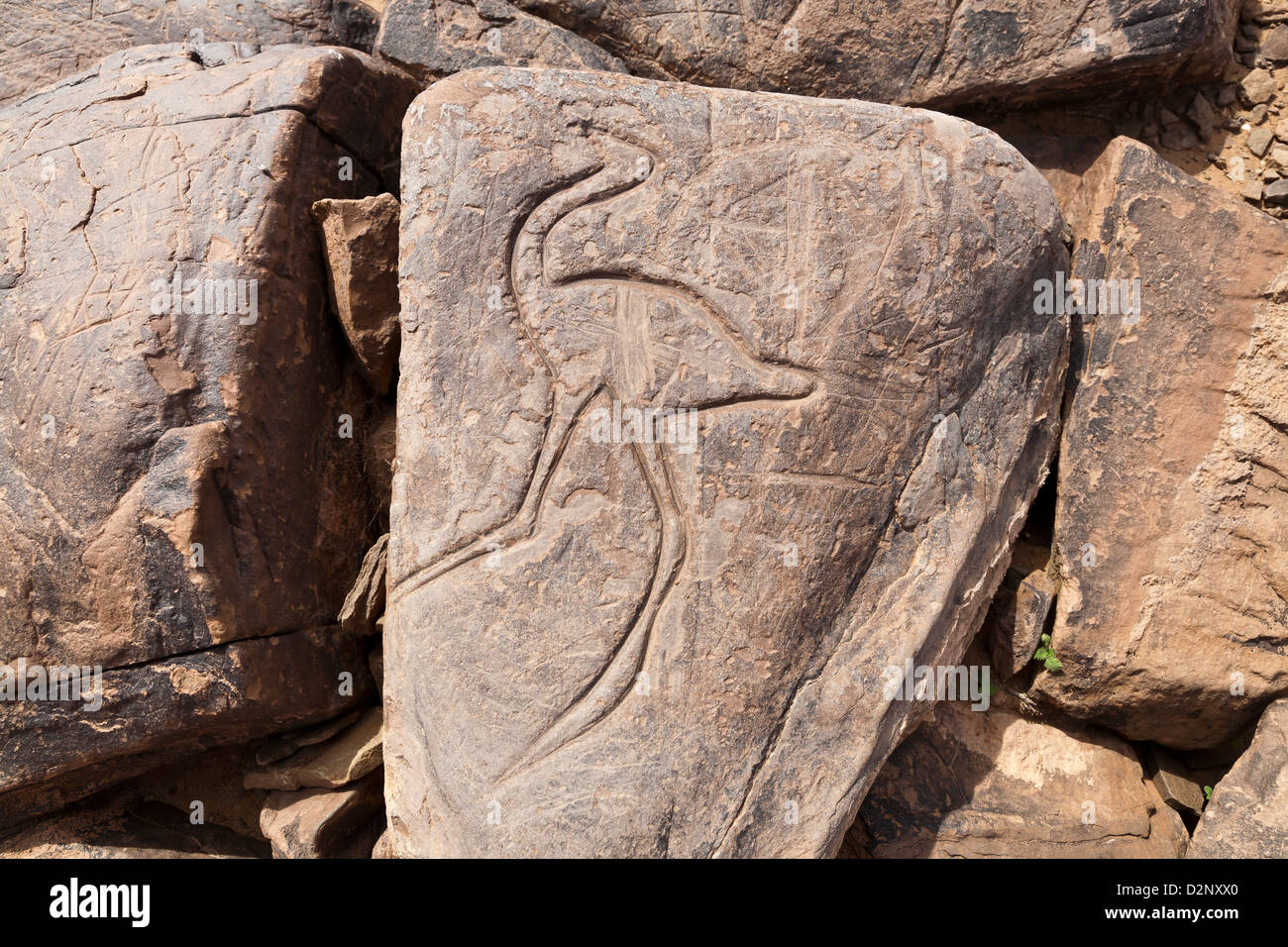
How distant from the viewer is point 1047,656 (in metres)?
2.85

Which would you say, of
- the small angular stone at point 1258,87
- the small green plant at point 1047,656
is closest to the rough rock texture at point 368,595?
the small green plant at point 1047,656

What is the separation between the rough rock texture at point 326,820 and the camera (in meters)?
2.76

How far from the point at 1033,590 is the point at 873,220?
4.41 feet

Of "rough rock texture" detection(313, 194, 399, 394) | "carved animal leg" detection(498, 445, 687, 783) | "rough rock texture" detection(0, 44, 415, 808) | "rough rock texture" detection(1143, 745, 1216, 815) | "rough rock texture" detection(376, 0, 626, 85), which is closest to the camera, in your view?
"carved animal leg" detection(498, 445, 687, 783)

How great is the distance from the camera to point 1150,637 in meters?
2.75

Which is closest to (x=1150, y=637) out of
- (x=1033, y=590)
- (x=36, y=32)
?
(x=1033, y=590)

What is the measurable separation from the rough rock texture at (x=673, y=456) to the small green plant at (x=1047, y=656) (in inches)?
18.0

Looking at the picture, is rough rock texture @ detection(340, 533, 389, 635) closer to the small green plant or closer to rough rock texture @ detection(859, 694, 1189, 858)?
rough rock texture @ detection(859, 694, 1189, 858)

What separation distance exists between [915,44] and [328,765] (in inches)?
130

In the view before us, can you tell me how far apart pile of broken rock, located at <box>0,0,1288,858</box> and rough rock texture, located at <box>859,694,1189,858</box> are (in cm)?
1

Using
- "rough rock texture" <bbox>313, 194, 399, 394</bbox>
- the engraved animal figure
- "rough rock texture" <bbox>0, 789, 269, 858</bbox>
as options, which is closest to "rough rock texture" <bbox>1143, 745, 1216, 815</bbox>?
the engraved animal figure

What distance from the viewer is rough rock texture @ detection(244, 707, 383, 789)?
2848 millimetres

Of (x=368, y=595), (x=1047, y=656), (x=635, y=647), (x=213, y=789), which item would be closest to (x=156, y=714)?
(x=213, y=789)

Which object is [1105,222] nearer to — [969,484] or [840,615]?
[969,484]
